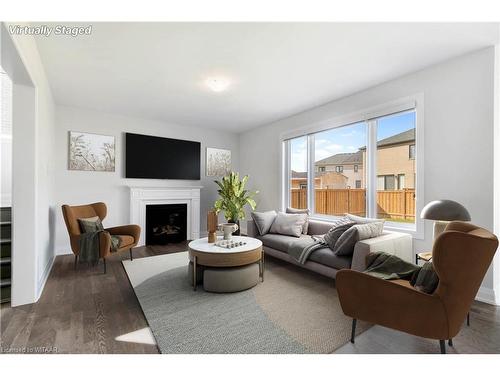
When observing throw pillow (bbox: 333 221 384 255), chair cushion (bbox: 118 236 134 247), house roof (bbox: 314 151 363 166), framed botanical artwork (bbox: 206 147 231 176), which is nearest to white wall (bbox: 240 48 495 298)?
throw pillow (bbox: 333 221 384 255)

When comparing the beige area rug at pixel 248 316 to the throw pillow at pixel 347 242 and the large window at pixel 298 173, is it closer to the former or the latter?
the throw pillow at pixel 347 242

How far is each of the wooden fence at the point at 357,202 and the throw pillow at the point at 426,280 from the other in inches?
62.1

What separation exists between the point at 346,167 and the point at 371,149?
0.56m

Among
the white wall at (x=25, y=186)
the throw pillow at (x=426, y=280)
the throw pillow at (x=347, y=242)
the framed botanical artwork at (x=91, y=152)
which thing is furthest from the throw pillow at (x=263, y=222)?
the framed botanical artwork at (x=91, y=152)

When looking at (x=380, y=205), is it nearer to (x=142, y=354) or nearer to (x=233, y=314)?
(x=233, y=314)

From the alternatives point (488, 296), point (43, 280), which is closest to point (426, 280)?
point (488, 296)

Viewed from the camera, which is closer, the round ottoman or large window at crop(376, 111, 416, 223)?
the round ottoman

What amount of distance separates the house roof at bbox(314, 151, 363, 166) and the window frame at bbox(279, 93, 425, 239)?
0.19 meters

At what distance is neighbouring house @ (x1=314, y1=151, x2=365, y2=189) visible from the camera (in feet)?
12.5

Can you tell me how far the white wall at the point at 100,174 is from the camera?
4.16 meters

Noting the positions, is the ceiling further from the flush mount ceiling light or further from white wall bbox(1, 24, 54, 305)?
white wall bbox(1, 24, 54, 305)
